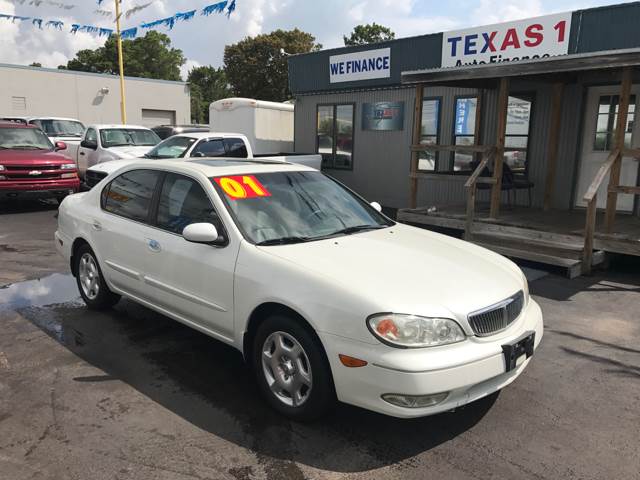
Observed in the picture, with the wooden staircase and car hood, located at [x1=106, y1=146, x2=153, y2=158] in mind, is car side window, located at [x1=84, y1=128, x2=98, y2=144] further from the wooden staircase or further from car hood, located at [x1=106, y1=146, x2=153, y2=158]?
the wooden staircase

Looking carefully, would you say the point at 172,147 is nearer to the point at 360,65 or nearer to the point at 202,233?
the point at 360,65

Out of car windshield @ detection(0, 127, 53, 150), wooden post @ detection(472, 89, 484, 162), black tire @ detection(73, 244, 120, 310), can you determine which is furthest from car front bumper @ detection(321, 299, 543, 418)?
car windshield @ detection(0, 127, 53, 150)

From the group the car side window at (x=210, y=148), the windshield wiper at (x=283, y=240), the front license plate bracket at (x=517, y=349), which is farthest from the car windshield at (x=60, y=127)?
the front license plate bracket at (x=517, y=349)

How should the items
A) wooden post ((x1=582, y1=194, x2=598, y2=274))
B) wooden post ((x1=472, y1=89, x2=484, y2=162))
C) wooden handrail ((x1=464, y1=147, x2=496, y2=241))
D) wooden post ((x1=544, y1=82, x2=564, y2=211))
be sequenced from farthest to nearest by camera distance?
wooden post ((x1=472, y1=89, x2=484, y2=162)) < wooden post ((x1=544, y1=82, x2=564, y2=211)) < wooden handrail ((x1=464, y1=147, x2=496, y2=241)) < wooden post ((x1=582, y1=194, x2=598, y2=274))

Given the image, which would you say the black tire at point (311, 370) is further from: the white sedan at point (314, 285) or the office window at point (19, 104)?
the office window at point (19, 104)

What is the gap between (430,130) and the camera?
1247cm

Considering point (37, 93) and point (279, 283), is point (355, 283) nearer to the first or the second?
point (279, 283)

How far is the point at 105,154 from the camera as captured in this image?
1373 centimetres

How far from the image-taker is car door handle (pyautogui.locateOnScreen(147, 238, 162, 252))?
4473 millimetres

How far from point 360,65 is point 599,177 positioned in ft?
24.6

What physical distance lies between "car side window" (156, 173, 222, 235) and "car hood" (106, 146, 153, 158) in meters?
9.32

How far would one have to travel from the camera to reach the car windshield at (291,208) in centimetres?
402

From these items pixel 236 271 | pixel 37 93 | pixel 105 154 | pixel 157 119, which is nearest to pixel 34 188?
pixel 105 154

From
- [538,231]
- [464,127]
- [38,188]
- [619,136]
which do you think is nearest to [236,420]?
[538,231]
